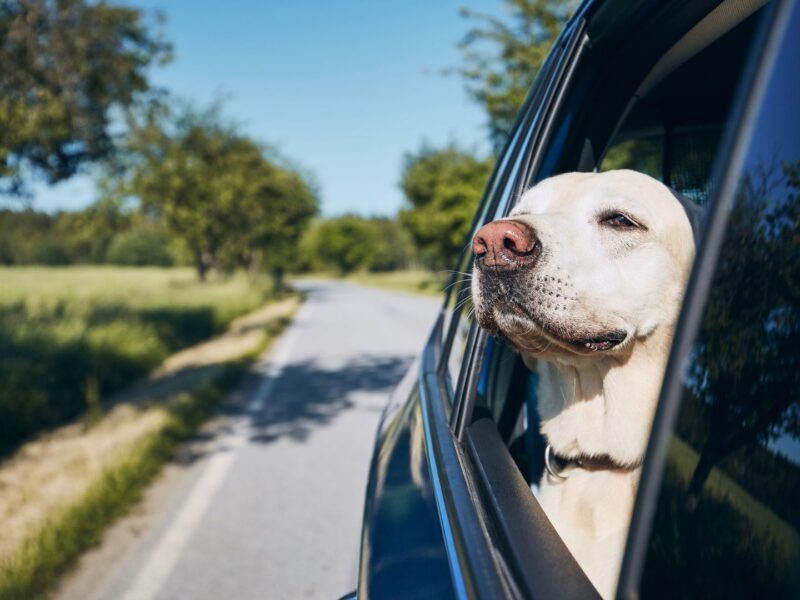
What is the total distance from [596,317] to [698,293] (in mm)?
893

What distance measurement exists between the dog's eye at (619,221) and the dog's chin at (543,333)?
324 millimetres

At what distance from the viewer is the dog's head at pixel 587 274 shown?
150 centimetres

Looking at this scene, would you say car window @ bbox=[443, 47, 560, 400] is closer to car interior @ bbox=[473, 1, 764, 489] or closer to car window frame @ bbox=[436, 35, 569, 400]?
car window frame @ bbox=[436, 35, 569, 400]

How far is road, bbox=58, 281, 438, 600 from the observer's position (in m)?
3.64

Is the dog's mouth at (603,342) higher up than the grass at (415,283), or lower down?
higher up

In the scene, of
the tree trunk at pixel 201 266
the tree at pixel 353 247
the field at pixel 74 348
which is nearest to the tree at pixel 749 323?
the field at pixel 74 348

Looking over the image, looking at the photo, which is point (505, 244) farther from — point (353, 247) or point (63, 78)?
point (353, 247)

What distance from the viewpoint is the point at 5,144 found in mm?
6344

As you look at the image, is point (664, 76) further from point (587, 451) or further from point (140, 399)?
point (140, 399)

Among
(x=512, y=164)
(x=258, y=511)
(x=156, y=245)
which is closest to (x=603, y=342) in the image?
(x=512, y=164)

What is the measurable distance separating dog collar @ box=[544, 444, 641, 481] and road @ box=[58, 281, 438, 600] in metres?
2.30

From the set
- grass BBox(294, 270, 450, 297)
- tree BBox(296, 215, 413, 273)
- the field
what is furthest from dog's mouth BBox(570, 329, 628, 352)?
tree BBox(296, 215, 413, 273)

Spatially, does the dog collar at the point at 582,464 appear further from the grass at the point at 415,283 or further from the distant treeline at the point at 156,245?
the distant treeline at the point at 156,245

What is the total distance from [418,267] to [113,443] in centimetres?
9063
